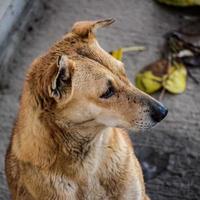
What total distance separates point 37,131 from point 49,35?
8.81 ft

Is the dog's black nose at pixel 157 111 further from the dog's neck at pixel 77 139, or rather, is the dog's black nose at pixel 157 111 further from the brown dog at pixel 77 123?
the dog's neck at pixel 77 139

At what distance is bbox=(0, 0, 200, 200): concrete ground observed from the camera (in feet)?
16.5

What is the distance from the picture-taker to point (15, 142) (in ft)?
12.8

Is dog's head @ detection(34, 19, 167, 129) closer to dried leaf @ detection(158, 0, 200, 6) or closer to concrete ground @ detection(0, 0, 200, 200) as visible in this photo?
concrete ground @ detection(0, 0, 200, 200)

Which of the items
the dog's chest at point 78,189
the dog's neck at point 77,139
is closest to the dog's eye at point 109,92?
the dog's neck at point 77,139

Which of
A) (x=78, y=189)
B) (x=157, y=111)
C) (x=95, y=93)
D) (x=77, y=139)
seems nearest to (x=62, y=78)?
(x=95, y=93)

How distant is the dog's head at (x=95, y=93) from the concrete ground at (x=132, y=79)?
1.32m

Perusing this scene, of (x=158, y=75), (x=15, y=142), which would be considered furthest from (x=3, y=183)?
(x=158, y=75)

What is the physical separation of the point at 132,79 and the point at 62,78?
2.32 metres

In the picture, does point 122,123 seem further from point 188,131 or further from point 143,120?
point 188,131

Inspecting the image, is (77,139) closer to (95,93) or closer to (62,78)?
(95,93)

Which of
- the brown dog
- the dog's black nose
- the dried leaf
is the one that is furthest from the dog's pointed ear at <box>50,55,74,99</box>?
the dried leaf

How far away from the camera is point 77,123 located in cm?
368

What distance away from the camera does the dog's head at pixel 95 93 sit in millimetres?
3546
